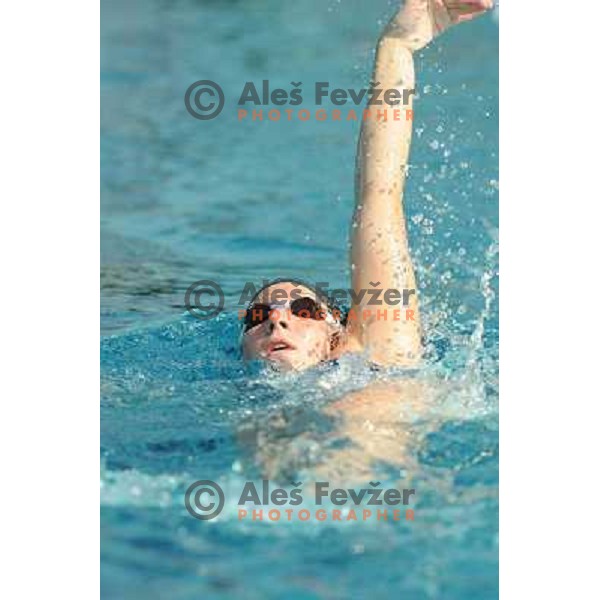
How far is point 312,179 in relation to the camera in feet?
23.4

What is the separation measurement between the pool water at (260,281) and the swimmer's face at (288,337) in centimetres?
8

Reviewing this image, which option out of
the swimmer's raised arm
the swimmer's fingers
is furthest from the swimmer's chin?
the swimmer's fingers

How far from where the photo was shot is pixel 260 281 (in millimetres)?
6039

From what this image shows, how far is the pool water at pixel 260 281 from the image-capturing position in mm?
3305

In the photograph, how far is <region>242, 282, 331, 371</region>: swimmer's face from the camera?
4.20m

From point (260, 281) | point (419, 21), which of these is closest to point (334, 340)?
point (419, 21)

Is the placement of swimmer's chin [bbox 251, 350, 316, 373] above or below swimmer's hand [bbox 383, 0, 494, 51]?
below

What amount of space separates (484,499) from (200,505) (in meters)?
0.88

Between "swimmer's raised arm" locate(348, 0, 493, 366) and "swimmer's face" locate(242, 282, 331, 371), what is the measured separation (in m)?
0.19

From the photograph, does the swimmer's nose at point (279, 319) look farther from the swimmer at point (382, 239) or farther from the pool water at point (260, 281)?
the pool water at point (260, 281)

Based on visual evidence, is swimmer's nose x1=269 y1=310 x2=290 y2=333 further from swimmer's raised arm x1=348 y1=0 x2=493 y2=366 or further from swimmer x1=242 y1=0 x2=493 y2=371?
swimmer's raised arm x1=348 y1=0 x2=493 y2=366
